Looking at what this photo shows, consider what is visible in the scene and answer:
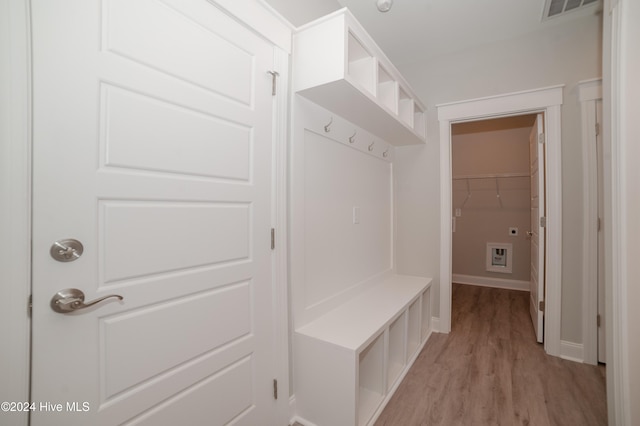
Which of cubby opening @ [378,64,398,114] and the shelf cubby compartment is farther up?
cubby opening @ [378,64,398,114]

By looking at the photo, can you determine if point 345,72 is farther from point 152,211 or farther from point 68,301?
point 68,301

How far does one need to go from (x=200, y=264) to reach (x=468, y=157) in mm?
4697

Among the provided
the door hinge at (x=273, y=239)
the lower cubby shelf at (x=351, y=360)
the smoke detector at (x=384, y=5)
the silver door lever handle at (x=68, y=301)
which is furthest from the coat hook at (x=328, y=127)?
the silver door lever handle at (x=68, y=301)

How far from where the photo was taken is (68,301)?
2.88ft

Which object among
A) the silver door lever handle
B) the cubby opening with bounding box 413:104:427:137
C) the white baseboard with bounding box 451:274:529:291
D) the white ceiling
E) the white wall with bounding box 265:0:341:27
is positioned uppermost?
the white ceiling

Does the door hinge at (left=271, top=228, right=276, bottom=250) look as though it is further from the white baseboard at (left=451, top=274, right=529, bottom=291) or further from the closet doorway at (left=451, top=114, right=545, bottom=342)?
the white baseboard at (left=451, top=274, right=529, bottom=291)

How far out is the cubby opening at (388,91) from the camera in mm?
2279

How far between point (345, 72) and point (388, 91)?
927 millimetres

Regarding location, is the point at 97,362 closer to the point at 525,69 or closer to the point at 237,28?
the point at 237,28

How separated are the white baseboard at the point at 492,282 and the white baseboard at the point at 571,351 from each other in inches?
82.2

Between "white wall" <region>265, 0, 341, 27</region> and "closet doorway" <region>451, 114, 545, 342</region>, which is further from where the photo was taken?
"closet doorway" <region>451, 114, 545, 342</region>

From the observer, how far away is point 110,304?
99 centimetres

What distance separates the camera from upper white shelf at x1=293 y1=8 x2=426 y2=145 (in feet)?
5.14

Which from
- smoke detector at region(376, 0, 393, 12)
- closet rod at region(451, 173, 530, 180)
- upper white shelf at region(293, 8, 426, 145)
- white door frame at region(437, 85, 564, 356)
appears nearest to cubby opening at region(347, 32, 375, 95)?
upper white shelf at region(293, 8, 426, 145)
